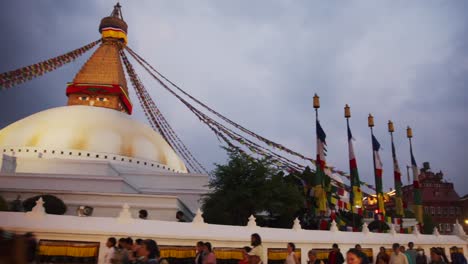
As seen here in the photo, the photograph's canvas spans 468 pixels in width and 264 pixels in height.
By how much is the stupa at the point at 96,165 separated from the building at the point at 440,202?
3411cm

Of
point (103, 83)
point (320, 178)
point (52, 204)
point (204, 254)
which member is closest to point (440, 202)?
point (320, 178)

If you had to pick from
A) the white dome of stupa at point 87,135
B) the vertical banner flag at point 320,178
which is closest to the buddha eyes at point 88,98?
the white dome of stupa at point 87,135

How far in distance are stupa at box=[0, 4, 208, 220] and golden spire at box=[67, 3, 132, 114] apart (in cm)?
547

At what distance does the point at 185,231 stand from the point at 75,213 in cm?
885

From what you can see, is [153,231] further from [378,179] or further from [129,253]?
[378,179]

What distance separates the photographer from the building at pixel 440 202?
157 ft

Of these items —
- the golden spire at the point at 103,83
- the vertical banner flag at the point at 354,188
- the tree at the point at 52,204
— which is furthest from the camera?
the golden spire at the point at 103,83

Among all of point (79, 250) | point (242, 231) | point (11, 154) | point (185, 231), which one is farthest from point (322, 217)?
point (11, 154)

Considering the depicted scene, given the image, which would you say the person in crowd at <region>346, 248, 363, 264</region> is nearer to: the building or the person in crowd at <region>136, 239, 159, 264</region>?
the person in crowd at <region>136, 239, 159, 264</region>

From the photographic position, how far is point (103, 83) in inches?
1378

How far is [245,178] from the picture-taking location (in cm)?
2078

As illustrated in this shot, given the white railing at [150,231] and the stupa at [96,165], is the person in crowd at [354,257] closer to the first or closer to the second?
the white railing at [150,231]

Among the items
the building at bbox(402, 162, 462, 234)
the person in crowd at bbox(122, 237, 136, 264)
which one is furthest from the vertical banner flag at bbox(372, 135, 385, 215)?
the building at bbox(402, 162, 462, 234)

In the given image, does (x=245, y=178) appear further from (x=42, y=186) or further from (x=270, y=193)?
(x=42, y=186)
